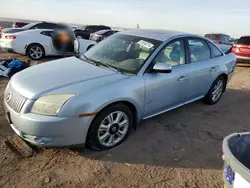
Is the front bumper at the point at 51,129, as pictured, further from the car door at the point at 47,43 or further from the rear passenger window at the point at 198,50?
the car door at the point at 47,43

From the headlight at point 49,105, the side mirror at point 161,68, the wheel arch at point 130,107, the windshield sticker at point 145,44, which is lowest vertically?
the wheel arch at point 130,107

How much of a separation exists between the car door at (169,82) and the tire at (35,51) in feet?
22.5

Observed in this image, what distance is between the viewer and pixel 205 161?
317 centimetres

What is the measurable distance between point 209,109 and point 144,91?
2252 millimetres

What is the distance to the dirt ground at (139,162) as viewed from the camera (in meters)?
2.65

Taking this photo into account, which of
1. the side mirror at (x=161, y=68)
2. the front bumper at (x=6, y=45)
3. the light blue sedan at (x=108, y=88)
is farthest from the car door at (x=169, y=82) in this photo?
the front bumper at (x=6, y=45)

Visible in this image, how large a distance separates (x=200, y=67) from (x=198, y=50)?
0.36m

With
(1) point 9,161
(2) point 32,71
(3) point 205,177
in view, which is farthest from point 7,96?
(3) point 205,177

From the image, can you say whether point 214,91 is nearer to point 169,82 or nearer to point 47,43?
point 169,82

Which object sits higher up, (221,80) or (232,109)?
(221,80)

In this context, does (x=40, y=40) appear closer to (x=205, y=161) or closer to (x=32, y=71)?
(x=32, y=71)

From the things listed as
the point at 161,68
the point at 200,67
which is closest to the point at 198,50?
the point at 200,67

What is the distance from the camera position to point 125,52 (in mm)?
3770

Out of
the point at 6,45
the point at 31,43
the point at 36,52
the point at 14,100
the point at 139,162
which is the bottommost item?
the point at 139,162
